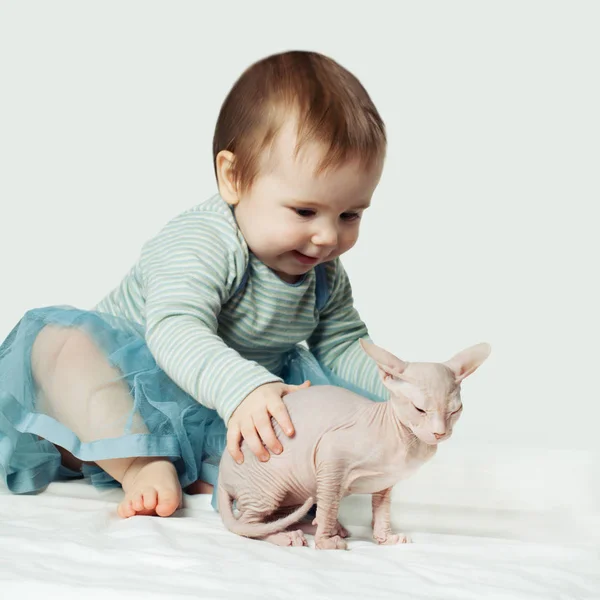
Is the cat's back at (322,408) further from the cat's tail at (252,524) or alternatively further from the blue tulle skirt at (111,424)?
the blue tulle skirt at (111,424)

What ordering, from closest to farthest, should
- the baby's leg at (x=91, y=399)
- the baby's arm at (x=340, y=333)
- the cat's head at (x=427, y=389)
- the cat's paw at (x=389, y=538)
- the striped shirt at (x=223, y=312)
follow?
1. the cat's head at (x=427, y=389)
2. the cat's paw at (x=389, y=538)
3. the striped shirt at (x=223, y=312)
4. the baby's leg at (x=91, y=399)
5. the baby's arm at (x=340, y=333)

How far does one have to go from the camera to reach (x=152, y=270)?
64.8 inches

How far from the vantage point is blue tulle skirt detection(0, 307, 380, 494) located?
1.57 m

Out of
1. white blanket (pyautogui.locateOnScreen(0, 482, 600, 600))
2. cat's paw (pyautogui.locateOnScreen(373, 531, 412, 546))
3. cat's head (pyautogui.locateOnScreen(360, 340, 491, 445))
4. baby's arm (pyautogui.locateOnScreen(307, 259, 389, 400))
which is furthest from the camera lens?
baby's arm (pyautogui.locateOnScreen(307, 259, 389, 400))

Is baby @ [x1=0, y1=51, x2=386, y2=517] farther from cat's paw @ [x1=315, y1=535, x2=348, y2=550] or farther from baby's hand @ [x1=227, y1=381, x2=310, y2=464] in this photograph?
cat's paw @ [x1=315, y1=535, x2=348, y2=550]

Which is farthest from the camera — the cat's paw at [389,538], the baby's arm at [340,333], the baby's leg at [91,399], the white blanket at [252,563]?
the baby's arm at [340,333]

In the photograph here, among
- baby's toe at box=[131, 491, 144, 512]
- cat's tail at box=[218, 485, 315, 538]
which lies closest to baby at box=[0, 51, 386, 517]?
baby's toe at box=[131, 491, 144, 512]

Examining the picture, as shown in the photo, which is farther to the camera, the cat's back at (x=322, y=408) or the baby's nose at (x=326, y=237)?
the baby's nose at (x=326, y=237)

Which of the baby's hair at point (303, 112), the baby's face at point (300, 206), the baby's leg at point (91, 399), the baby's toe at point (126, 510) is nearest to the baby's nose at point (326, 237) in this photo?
the baby's face at point (300, 206)

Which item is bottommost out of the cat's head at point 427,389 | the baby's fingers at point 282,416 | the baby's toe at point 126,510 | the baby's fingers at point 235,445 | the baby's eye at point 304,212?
the baby's toe at point 126,510

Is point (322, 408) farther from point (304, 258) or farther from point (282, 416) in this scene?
point (304, 258)

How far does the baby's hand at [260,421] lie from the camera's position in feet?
4.34

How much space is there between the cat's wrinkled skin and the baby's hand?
0.04 feet

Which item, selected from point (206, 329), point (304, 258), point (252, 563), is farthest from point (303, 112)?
point (252, 563)
